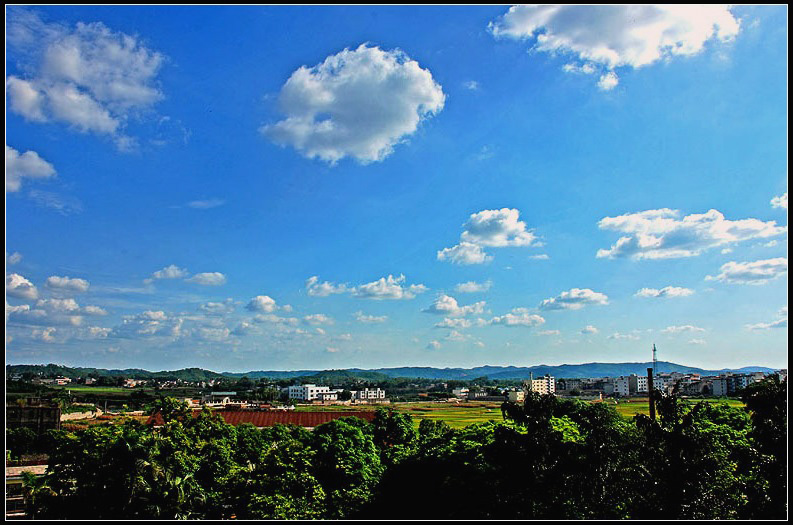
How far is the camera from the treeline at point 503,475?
7582 mm

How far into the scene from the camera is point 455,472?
10852mm

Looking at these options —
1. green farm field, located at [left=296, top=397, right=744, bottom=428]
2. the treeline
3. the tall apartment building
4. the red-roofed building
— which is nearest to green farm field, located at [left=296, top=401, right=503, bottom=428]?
green farm field, located at [left=296, top=397, right=744, bottom=428]

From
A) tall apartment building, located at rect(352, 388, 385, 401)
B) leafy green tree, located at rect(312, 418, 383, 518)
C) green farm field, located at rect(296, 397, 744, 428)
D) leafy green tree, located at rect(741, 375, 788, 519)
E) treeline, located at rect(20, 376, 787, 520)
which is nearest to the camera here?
leafy green tree, located at rect(741, 375, 788, 519)

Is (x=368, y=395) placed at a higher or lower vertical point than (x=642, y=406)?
lower

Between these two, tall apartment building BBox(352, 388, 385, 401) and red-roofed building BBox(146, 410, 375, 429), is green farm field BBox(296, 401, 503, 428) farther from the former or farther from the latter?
tall apartment building BBox(352, 388, 385, 401)

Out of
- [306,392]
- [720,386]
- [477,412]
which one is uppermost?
[477,412]

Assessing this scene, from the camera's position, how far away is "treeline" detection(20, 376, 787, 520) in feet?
24.9

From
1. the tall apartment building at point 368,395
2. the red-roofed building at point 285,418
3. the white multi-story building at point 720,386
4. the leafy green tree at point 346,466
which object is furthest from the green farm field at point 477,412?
the tall apartment building at point 368,395

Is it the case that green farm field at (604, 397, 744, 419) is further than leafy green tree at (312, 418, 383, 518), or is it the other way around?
green farm field at (604, 397, 744, 419)

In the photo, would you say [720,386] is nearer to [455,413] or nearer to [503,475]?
[455,413]

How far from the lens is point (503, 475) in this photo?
30.1 ft

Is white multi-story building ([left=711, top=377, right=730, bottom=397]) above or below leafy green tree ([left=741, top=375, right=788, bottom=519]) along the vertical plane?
below

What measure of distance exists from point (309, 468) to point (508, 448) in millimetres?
5181

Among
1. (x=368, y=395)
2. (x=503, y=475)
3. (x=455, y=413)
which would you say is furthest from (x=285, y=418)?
(x=368, y=395)
